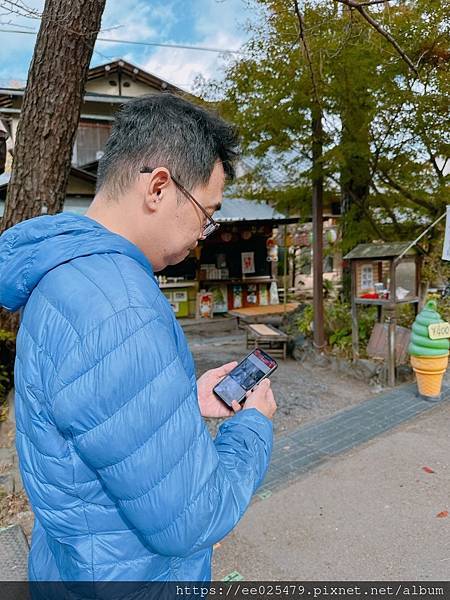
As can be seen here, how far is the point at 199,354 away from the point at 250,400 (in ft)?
22.4

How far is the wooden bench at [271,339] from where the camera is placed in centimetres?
739

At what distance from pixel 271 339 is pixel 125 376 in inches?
263

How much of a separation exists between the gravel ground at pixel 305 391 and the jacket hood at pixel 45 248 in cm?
362

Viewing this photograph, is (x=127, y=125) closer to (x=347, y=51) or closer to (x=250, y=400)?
(x=250, y=400)

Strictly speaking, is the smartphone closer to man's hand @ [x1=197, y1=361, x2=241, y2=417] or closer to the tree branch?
man's hand @ [x1=197, y1=361, x2=241, y2=417]

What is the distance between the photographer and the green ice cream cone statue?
4.68 meters

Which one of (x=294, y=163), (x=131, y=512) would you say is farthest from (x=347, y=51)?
(x=131, y=512)

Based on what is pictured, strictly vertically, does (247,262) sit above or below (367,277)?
above

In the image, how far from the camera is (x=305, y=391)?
5492 millimetres

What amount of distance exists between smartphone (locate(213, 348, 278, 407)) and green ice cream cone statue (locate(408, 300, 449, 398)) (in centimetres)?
362

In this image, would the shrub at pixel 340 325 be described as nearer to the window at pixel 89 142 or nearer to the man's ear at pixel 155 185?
the man's ear at pixel 155 185

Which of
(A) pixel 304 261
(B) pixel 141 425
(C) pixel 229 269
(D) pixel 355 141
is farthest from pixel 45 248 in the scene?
(A) pixel 304 261

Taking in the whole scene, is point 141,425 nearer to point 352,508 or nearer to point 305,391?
point 352,508

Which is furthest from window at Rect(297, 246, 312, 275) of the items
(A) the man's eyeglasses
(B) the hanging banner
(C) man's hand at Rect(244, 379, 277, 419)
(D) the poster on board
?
(A) the man's eyeglasses
